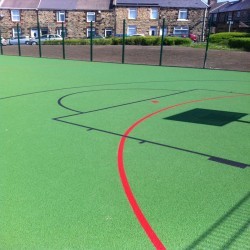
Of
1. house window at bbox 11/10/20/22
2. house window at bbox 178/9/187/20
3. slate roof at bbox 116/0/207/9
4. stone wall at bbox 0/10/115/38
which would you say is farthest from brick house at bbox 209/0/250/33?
house window at bbox 11/10/20/22

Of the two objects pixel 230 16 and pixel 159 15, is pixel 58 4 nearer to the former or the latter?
pixel 159 15

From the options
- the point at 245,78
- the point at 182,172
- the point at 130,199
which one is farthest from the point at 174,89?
the point at 130,199

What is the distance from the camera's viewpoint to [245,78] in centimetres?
1222

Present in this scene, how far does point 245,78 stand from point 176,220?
10.6 m

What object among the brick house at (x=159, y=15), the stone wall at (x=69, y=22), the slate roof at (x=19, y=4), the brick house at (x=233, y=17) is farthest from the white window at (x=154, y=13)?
the slate roof at (x=19, y=4)

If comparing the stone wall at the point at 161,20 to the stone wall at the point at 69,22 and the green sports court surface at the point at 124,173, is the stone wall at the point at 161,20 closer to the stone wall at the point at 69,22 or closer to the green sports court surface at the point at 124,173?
the stone wall at the point at 69,22

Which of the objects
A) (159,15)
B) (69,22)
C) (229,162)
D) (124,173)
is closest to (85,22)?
(69,22)

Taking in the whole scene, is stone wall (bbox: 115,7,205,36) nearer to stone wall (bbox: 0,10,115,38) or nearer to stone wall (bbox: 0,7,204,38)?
stone wall (bbox: 0,7,204,38)

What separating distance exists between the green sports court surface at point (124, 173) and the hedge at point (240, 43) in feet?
52.7

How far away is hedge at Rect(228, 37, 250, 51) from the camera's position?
22.1m

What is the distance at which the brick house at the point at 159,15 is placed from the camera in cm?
4172

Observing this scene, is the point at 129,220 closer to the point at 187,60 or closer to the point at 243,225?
the point at 243,225

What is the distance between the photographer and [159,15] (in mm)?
42344

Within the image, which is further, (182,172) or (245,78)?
(245,78)
